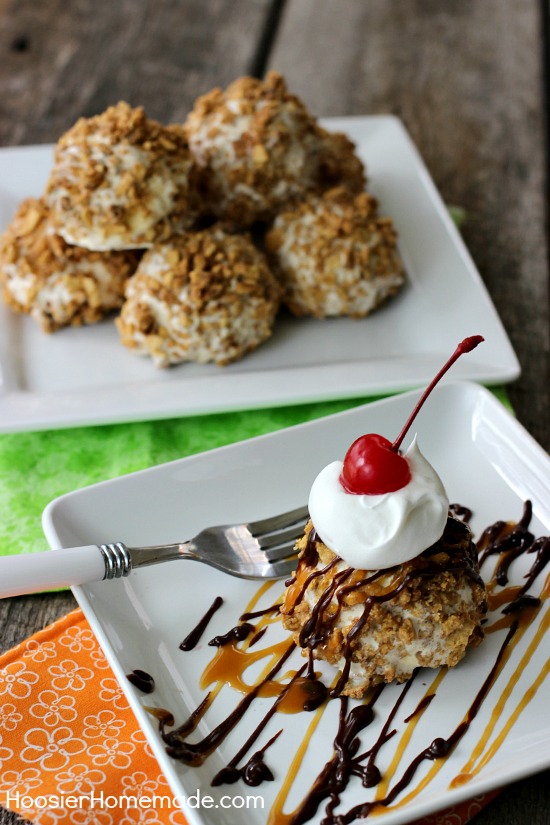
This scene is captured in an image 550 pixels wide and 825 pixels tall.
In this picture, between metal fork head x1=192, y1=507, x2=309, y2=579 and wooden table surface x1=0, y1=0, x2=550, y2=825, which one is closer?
metal fork head x1=192, y1=507, x2=309, y2=579

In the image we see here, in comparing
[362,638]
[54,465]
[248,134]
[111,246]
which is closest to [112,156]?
[111,246]

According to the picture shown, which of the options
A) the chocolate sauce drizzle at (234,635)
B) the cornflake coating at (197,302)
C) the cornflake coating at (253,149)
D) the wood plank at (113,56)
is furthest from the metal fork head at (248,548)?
the wood plank at (113,56)

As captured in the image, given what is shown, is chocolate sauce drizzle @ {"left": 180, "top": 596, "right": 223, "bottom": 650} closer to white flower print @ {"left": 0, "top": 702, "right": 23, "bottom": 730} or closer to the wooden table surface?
white flower print @ {"left": 0, "top": 702, "right": 23, "bottom": 730}

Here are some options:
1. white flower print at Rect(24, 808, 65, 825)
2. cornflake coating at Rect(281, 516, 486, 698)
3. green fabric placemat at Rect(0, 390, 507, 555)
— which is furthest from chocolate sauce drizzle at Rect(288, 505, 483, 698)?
green fabric placemat at Rect(0, 390, 507, 555)

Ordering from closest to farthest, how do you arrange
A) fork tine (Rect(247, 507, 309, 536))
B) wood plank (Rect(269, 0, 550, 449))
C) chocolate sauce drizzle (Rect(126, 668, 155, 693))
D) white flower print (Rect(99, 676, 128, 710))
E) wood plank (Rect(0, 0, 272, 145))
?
chocolate sauce drizzle (Rect(126, 668, 155, 693)) < white flower print (Rect(99, 676, 128, 710)) < fork tine (Rect(247, 507, 309, 536)) < wood plank (Rect(269, 0, 550, 449)) < wood plank (Rect(0, 0, 272, 145))

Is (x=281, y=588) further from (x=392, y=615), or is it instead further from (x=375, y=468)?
(x=375, y=468)

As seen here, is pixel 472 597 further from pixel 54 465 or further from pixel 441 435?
pixel 54 465

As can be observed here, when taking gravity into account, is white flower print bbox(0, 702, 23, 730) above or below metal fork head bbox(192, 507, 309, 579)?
below

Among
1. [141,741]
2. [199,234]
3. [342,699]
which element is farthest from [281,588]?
[199,234]
